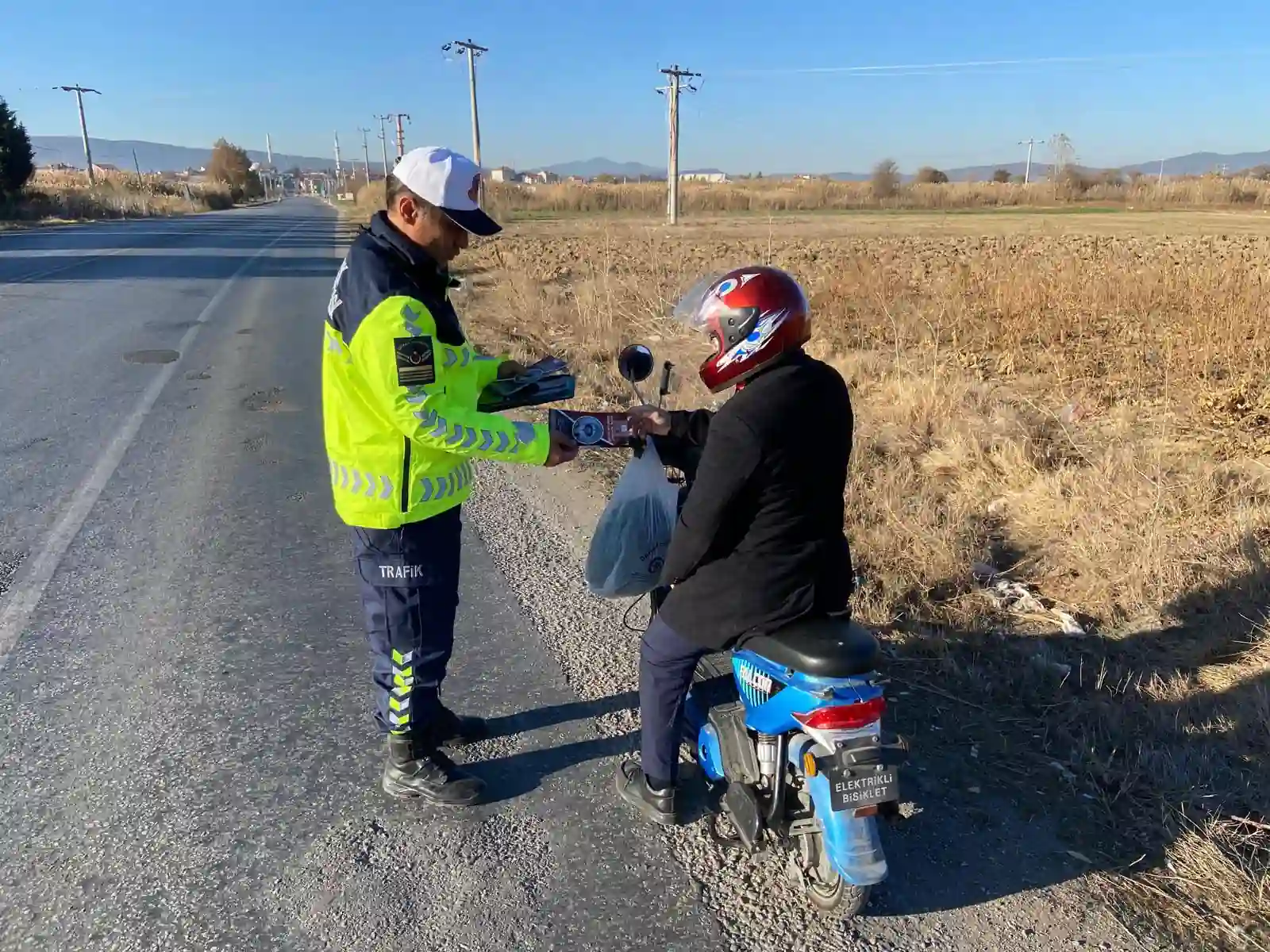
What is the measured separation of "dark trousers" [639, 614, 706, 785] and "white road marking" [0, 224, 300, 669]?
9.58 feet

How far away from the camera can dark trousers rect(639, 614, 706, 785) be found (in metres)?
2.75

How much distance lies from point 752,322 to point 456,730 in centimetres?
197

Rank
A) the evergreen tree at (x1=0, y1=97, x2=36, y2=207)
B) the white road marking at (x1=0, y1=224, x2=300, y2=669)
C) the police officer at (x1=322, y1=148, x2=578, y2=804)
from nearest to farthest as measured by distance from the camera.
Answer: the police officer at (x1=322, y1=148, x2=578, y2=804)
the white road marking at (x1=0, y1=224, x2=300, y2=669)
the evergreen tree at (x1=0, y1=97, x2=36, y2=207)

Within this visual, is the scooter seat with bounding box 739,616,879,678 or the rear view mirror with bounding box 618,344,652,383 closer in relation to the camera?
the scooter seat with bounding box 739,616,879,678

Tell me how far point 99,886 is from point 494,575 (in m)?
2.51

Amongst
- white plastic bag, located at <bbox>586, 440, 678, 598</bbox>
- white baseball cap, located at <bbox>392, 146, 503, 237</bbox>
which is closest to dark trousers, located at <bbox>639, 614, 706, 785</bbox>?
white plastic bag, located at <bbox>586, 440, 678, 598</bbox>

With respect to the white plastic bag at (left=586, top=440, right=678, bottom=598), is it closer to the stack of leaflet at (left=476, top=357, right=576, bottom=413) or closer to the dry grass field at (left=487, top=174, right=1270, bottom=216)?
the stack of leaflet at (left=476, top=357, right=576, bottom=413)

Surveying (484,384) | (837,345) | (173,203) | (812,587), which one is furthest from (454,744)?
(173,203)

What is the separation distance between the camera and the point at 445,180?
2.63m

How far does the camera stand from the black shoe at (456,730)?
336 centimetres

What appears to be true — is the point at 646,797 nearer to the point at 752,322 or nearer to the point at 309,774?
the point at 309,774

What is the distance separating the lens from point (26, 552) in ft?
16.6

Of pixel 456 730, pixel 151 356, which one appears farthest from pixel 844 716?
pixel 151 356

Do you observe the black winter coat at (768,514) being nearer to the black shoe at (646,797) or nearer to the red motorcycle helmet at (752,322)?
the red motorcycle helmet at (752,322)
